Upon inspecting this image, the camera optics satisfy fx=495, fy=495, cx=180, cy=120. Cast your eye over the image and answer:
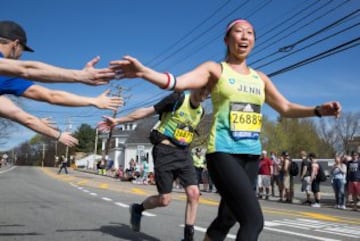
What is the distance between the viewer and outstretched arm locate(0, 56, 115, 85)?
393cm

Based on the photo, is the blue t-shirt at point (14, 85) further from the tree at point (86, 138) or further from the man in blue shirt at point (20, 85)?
the tree at point (86, 138)

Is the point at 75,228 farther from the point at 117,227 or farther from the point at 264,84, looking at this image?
the point at 264,84

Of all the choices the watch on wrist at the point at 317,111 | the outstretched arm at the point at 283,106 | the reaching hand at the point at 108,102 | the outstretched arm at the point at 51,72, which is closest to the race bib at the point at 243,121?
the outstretched arm at the point at 283,106

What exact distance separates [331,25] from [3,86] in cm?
1299

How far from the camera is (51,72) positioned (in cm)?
404

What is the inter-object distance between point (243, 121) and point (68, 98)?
2003mm

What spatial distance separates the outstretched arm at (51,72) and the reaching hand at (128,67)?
15.7 inches

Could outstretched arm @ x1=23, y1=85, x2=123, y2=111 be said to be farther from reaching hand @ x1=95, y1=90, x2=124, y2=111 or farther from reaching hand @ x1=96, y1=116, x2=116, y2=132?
reaching hand @ x1=96, y1=116, x2=116, y2=132

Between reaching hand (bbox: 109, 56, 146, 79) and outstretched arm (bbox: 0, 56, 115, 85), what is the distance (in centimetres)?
40

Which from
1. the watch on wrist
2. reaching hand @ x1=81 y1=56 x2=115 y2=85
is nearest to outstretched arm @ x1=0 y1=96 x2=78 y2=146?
reaching hand @ x1=81 y1=56 x2=115 y2=85

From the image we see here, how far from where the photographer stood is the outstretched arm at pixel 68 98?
182 inches

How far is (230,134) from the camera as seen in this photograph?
392cm

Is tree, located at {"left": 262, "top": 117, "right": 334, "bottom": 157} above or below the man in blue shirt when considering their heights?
above

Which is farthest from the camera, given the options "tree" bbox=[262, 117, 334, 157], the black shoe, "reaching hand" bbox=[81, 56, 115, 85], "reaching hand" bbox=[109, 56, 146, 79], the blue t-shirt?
"tree" bbox=[262, 117, 334, 157]
